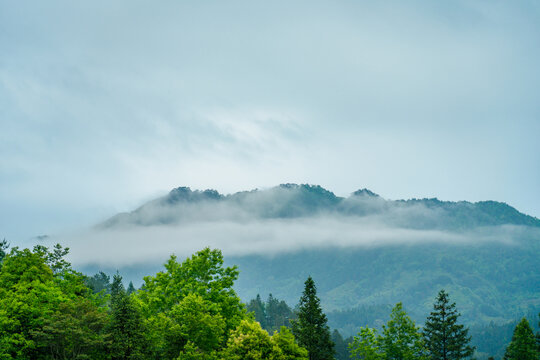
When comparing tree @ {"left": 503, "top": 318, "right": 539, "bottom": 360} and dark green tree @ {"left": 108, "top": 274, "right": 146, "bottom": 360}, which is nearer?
dark green tree @ {"left": 108, "top": 274, "right": 146, "bottom": 360}

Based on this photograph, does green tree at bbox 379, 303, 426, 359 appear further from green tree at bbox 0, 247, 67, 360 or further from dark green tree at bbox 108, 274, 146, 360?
green tree at bbox 0, 247, 67, 360

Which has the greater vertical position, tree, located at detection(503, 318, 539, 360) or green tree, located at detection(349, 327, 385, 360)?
green tree, located at detection(349, 327, 385, 360)

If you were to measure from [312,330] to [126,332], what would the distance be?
2261 cm

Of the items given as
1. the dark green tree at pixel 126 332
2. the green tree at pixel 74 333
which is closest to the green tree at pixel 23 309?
the green tree at pixel 74 333

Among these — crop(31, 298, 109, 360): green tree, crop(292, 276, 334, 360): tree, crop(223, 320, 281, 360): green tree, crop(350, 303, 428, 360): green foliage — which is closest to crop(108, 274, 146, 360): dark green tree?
crop(31, 298, 109, 360): green tree

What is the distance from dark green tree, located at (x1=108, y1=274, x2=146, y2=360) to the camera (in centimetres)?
4756

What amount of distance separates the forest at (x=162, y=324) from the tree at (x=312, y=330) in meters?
0.12

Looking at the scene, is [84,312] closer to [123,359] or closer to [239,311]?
[123,359]

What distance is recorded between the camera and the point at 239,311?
58719 millimetres

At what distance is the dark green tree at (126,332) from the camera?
1873 inches

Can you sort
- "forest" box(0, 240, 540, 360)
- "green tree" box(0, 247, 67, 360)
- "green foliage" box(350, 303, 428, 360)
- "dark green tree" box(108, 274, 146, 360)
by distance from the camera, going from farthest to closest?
1. "green foliage" box(350, 303, 428, 360)
2. "green tree" box(0, 247, 67, 360)
3. "dark green tree" box(108, 274, 146, 360)
4. "forest" box(0, 240, 540, 360)

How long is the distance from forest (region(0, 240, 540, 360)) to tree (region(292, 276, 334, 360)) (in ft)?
0.39

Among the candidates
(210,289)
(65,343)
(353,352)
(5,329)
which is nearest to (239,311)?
(210,289)

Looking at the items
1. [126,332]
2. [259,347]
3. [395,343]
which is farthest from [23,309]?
[395,343]
